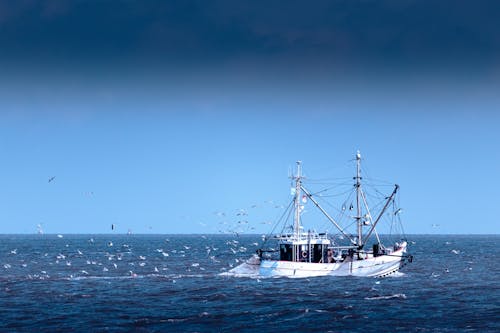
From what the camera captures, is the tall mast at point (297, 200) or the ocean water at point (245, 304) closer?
the ocean water at point (245, 304)

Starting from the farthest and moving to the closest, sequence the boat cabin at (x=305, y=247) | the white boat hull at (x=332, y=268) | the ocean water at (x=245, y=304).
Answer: the boat cabin at (x=305, y=247)
the white boat hull at (x=332, y=268)
the ocean water at (x=245, y=304)

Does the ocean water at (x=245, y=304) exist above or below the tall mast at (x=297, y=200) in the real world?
below

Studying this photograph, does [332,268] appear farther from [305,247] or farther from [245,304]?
[245,304]

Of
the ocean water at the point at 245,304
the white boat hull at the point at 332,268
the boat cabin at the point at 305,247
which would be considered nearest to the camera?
the ocean water at the point at 245,304

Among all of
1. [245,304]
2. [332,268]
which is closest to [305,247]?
[332,268]

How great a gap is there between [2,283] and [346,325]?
4444 centimetres

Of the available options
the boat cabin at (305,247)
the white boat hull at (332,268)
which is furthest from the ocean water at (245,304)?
the boat cabin at (305,247)

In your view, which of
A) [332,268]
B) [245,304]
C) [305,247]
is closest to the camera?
[245,304]

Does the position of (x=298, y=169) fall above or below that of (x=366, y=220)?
above

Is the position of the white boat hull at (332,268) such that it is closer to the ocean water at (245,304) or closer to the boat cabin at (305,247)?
the boat cabin at (305,247)

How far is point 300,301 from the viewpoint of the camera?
6122cm

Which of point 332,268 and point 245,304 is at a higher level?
point 332,268

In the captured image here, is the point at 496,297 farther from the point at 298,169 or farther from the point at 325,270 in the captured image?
the point at 298,169

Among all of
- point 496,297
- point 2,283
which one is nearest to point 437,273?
point 496,297
